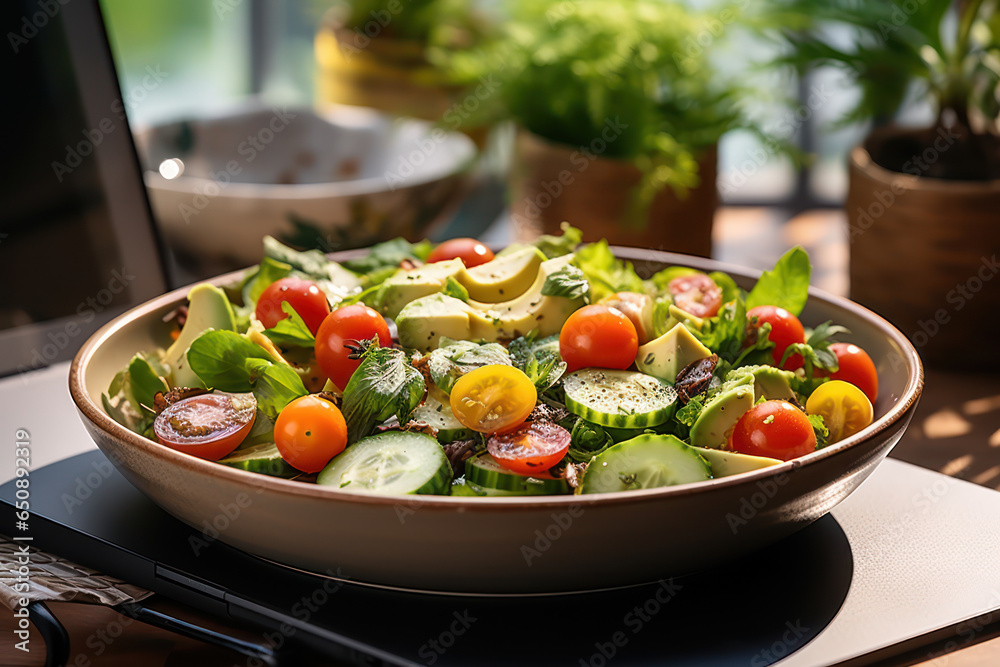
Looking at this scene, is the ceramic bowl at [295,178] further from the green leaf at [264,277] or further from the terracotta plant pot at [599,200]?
the green leaf at [264,277]

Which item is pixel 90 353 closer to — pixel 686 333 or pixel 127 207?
pixel 127 207

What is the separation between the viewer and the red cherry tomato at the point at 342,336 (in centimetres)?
91

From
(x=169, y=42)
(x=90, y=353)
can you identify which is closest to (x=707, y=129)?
(x=90, y=353)

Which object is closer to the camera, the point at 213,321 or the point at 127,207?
the point at 213,321

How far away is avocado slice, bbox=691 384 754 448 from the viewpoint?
839 mm

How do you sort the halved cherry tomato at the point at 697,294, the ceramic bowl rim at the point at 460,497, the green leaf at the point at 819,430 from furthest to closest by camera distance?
the halved cherry tomato at the point at 697,294 < the green leaf at the point at 819,430 < the ceramic bowl rim at the point at 460,497

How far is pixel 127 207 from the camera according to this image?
4.56 ft

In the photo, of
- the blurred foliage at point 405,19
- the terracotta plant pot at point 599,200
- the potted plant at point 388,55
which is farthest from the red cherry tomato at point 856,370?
the blurred foliage at point 405,19

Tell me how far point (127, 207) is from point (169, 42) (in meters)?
2.76

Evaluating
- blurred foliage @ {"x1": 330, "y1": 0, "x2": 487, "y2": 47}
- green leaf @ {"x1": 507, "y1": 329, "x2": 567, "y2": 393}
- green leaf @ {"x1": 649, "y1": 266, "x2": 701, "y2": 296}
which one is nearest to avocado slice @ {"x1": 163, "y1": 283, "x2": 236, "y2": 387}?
green leaf @ {"x1": 507, "y1": 329, "x2": 567, "y2": 393}

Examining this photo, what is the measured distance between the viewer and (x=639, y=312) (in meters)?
1.01

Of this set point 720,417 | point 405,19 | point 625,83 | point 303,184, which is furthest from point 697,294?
point 405,19

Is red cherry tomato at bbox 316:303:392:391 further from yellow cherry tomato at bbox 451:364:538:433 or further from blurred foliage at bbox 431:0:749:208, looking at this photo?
blurred foliage at bbox 431:0:749:208

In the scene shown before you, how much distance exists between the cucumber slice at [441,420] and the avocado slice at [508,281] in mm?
187
